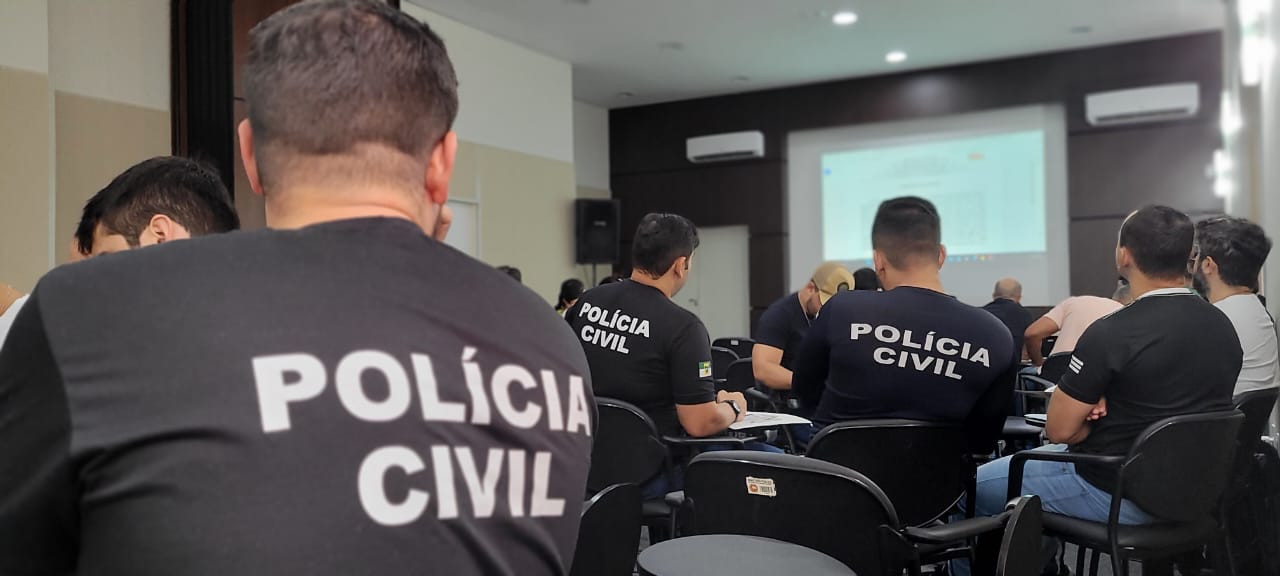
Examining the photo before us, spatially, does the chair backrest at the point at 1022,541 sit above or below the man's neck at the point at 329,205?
below

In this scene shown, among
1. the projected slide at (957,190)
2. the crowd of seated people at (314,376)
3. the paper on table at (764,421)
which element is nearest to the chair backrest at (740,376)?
the paper on table at (764,421)

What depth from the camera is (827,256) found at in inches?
374

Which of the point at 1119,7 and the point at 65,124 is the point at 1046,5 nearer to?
the point at 1119,7

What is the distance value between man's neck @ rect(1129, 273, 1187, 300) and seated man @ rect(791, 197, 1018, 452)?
0.39 meters

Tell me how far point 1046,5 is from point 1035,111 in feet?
5.93

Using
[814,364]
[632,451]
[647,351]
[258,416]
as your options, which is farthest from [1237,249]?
[258,416]

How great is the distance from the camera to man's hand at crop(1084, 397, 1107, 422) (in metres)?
2.21

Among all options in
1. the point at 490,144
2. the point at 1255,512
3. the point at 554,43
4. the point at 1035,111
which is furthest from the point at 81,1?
the point at 1035,111

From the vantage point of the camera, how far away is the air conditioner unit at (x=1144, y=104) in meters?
7.77

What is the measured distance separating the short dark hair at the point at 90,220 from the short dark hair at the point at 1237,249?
10.4 feet

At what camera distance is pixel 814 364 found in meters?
2.45

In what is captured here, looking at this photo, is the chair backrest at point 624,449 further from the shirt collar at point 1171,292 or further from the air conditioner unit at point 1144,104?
the air conditioner unit at point 1144,104

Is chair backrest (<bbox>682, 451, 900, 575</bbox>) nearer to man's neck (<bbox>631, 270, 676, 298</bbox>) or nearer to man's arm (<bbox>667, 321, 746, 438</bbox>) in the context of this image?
man's arm (<bbox>667, 321, 746, 438</bbox>)

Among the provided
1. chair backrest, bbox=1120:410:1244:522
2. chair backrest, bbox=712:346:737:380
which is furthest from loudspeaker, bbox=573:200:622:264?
chair backrest, bbox=1120:410:1244:522
